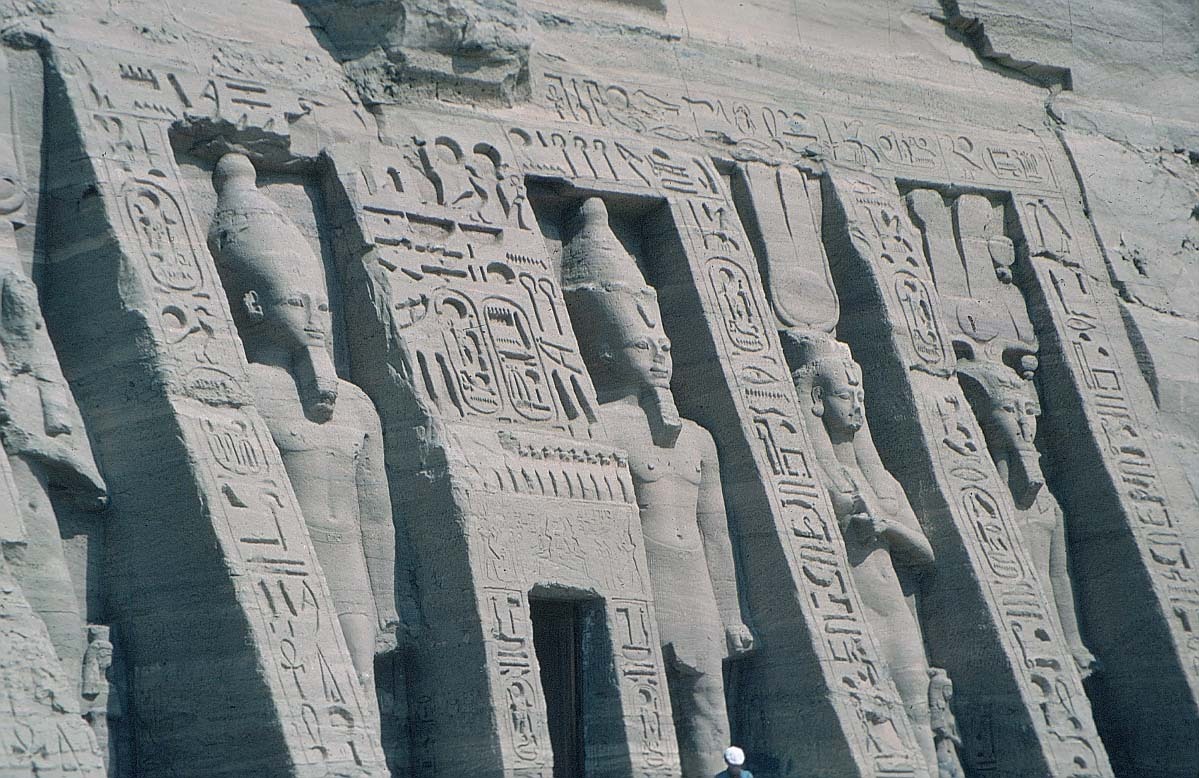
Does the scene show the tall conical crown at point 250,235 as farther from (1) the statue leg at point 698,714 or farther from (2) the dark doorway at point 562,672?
(1) the statue leg at point 698,714

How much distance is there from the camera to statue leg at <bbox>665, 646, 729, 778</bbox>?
32.6 feet

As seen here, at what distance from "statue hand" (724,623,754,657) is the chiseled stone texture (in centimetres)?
1

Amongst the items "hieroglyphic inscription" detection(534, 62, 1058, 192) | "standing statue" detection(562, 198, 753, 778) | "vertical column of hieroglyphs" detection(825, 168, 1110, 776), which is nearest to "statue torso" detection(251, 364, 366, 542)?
"standing statue" detection(562, 198, 753, 778)

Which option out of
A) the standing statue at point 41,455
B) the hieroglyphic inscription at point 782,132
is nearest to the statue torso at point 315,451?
the standing statue at point 41,455

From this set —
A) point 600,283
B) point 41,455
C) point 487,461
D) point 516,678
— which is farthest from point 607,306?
point 41,455

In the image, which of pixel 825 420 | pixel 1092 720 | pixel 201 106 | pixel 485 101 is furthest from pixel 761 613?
pixel 201 106

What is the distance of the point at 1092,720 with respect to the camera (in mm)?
11016

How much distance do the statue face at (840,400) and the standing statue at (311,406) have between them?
7.97 ft

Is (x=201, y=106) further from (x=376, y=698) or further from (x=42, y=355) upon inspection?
(x=376, y=698)

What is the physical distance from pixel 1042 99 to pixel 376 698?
18.6 feet

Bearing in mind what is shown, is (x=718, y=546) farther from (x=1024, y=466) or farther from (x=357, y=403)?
(x=1024, y=466)

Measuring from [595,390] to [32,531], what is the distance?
9.35 ft

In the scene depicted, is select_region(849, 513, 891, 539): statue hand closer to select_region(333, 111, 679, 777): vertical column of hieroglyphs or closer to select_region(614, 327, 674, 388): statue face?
select_region(614, 327, 674, 388): statue face

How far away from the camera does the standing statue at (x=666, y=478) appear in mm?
9977
